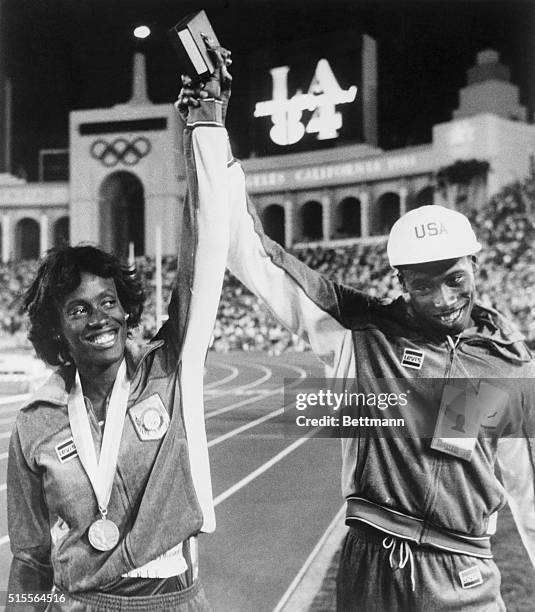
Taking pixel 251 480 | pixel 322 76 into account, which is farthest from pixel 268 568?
pixel 322 76

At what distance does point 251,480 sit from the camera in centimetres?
200

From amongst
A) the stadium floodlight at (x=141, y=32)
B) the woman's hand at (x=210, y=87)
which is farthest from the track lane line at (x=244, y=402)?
the stadium floodlight at (x=141, y=32)

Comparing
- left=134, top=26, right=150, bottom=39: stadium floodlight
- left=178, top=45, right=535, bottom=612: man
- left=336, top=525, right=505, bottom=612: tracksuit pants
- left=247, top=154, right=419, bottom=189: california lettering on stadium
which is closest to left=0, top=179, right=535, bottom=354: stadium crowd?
left=178, top=45, right=535, bottom=612: man

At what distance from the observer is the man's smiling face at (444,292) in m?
1.74

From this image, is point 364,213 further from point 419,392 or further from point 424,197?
point 419,392

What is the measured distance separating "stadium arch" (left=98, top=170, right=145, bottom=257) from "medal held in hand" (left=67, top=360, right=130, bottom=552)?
606 millimetres

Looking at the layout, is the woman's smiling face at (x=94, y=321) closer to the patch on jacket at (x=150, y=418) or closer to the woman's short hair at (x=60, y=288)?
the woman's short hair at (x=60, y=288)

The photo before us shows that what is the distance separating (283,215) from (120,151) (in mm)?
582

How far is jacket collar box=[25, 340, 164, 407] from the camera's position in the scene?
5.38 ft

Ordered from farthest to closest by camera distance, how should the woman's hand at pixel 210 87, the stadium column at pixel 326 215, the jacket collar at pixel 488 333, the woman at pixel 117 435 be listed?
the stadium column at pixel 326 215, the jacket collar at pixel 488 333, the woman's hand at pixel 210 87, the woman at pixel 117 435

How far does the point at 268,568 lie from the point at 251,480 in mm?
251

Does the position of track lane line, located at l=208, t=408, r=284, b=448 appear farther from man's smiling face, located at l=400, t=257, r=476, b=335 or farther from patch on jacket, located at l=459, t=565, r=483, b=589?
patch on jacket, located at l=459, t=565, r=483, b=589

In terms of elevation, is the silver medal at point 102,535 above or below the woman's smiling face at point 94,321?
below

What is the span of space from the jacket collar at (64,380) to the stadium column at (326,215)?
73cm
